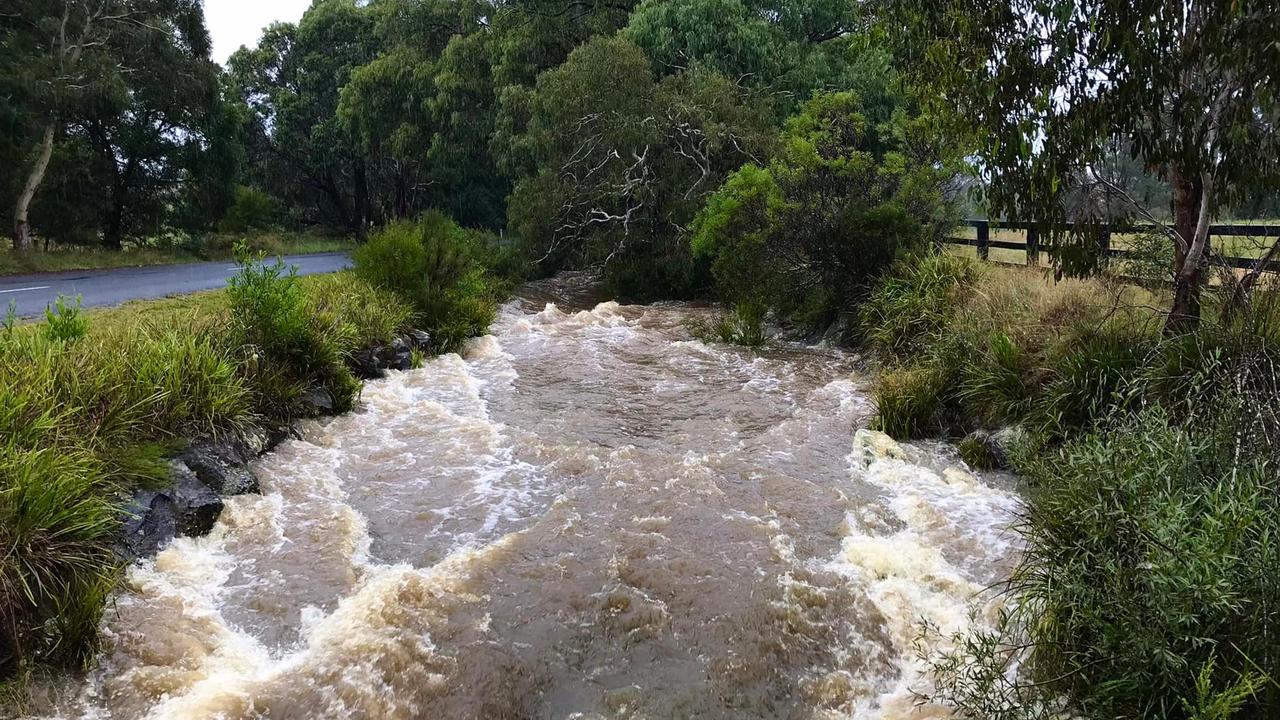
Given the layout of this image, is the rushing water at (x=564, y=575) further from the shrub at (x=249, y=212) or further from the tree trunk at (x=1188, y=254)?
the shrub at (x=249, y=212)

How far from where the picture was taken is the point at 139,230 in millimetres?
28609

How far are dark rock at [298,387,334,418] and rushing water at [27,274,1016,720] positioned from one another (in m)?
0.21

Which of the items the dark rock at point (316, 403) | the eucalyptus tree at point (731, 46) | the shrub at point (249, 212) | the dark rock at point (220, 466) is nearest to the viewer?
the dark rock at point (220, 466)

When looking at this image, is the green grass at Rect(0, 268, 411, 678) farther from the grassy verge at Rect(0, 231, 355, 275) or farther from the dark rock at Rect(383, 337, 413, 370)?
the grassy verge at Rect(0, 231, 355, 275)

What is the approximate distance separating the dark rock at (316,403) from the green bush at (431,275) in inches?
160

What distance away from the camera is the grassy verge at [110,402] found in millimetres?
4516

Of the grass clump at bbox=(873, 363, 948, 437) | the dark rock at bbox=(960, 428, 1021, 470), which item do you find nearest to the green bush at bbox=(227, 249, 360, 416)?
the grass clump at bbox=(873, 363, 948, 437)

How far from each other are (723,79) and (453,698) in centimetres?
1757

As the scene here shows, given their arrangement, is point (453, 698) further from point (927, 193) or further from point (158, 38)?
point (158, 38)

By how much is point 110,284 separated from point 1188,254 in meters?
18.8

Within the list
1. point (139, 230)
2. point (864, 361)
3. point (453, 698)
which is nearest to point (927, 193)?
point (864, 361)

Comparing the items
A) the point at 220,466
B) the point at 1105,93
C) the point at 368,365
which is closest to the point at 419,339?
the point at 368,365

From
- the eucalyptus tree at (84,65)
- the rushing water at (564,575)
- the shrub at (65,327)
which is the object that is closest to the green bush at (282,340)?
the rushing water at (564,575)

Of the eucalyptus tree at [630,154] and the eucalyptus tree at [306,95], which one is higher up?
the eucalyptus tree at [306,95]
